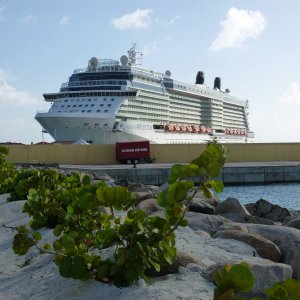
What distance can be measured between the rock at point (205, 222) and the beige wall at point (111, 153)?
29430 mm

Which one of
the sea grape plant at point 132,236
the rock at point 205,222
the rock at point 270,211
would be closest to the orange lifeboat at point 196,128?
the rock at point 270,211

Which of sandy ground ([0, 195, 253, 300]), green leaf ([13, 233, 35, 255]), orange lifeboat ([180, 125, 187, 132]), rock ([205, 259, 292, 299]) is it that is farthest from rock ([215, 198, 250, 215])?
orange lifeboat ([180, 125, 187, 132])

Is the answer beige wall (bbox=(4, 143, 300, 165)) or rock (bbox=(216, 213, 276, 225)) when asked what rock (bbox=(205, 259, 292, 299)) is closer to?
rock (bbox=(216, 213, 276, 225))

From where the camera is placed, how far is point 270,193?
2664 centimetres

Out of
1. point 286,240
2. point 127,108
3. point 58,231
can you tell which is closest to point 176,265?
point 58,231

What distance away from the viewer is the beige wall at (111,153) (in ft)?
123

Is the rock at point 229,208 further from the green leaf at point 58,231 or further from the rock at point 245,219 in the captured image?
the green leaf at point 58,231

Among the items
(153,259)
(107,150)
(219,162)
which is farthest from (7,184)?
(107,150)

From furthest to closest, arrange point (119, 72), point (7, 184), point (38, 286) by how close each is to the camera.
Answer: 1. point (119, 72)
2. point (7, 184)
3. point (38, 286)

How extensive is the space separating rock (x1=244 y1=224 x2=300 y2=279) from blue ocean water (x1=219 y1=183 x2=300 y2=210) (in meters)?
15.2

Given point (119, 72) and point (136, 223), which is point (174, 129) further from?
point (136, 223)

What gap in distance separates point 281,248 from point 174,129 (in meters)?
49.4

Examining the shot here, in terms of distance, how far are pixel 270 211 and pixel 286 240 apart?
5.80 metres

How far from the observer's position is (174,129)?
180ft
